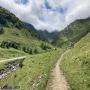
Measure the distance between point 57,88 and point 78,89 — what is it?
9.02ft

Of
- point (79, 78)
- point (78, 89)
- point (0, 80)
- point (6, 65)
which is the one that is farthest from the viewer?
point (6, 65)

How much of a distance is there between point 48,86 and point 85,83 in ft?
14.3

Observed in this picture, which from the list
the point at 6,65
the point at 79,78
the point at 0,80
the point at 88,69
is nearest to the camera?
the point at 79,78

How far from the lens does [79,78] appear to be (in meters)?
35.8

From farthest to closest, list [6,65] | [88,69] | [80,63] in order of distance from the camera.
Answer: [6,65], [80,63], [88,69]

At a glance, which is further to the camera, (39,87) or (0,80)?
(0,80)

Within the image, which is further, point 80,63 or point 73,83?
point 80,63

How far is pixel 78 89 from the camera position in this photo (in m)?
29.4

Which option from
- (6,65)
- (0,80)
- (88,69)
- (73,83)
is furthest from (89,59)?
(6,65)

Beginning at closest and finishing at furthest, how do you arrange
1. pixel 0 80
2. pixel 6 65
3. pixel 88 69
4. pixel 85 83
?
1. pixel 85 83
2. pixel 88 69
3. pixel 0 80
4. pixel 6 65

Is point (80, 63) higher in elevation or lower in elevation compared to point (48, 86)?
higher

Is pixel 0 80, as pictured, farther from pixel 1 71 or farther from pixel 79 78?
pixel 79 78

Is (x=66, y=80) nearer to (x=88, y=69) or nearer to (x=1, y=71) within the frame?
(x=88, y=69)

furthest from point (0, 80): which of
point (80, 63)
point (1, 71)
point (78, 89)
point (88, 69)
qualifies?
point (78, 89)
